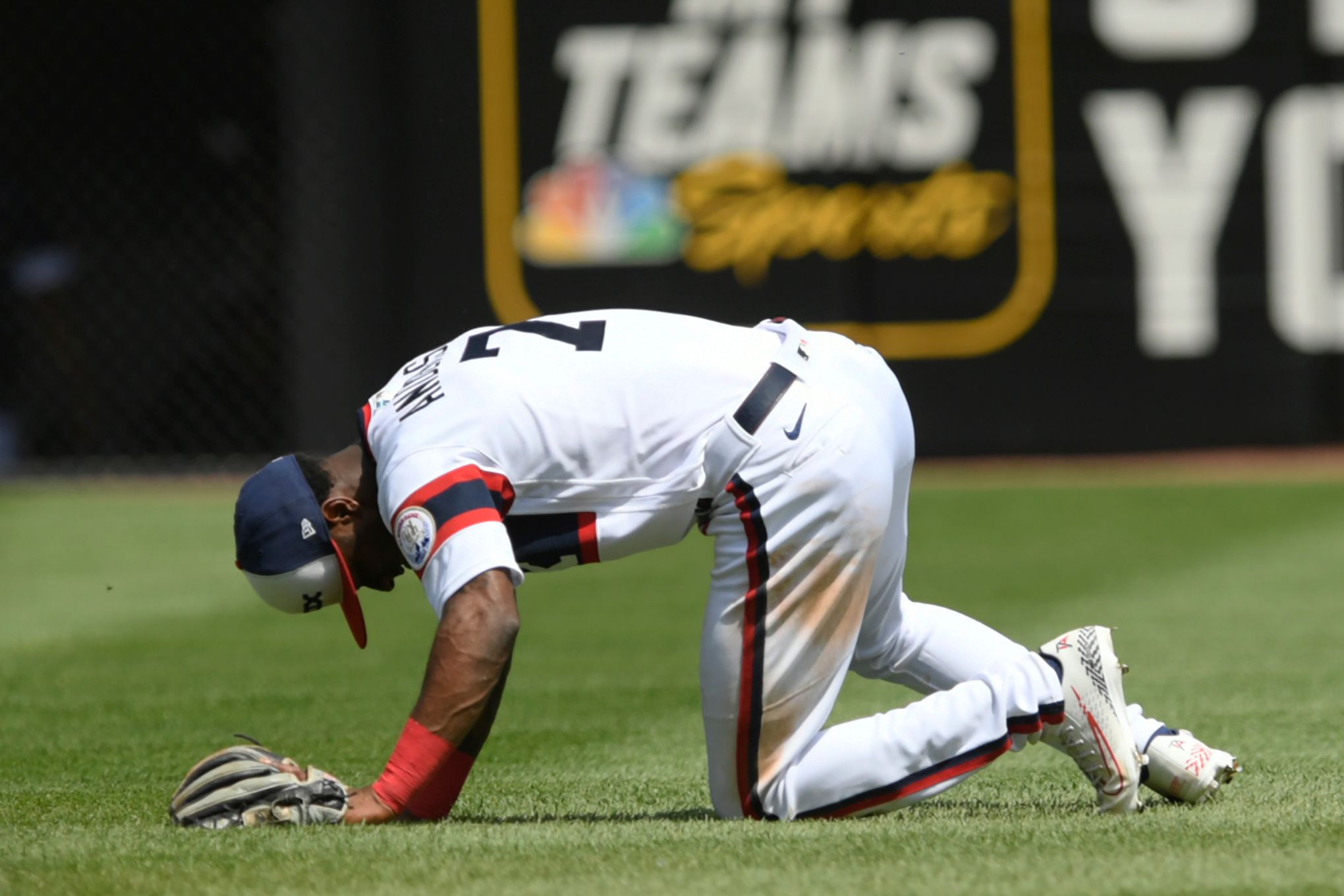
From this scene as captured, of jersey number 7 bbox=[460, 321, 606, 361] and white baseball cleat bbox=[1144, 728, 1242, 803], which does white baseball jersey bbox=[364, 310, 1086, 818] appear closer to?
jersey number 7 bbox=[460, 321, 606, 361]

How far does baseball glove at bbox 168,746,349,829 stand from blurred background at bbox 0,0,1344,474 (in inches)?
318

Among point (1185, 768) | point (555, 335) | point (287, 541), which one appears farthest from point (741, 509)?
point (1185, 768)

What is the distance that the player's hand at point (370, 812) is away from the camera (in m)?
3.62

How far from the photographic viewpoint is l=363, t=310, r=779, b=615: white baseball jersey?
354 centimetres

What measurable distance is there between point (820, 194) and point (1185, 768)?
826cm

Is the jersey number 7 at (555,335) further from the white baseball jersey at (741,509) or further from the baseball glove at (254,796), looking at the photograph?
the baseball glove at (254,796)

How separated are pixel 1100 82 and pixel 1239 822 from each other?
28.9 ft

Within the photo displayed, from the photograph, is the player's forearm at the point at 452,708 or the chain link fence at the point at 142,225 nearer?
the player's forearm at the point at 452,708

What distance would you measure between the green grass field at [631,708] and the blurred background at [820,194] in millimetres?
827

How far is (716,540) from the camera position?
3637 millimetres

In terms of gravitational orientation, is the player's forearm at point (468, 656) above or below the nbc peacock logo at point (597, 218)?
above

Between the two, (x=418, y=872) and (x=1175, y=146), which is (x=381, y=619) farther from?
(x=1175, y=146)

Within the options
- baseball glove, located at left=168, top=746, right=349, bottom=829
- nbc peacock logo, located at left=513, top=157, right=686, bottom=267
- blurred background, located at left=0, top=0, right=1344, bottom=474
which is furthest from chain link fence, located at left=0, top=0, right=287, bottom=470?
baseball glove, located at left=168, top=746, right=349, bottom=829

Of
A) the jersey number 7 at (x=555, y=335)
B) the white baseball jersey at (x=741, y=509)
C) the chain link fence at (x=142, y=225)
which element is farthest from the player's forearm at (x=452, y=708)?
the chain link fence at (x=142, y=225)
